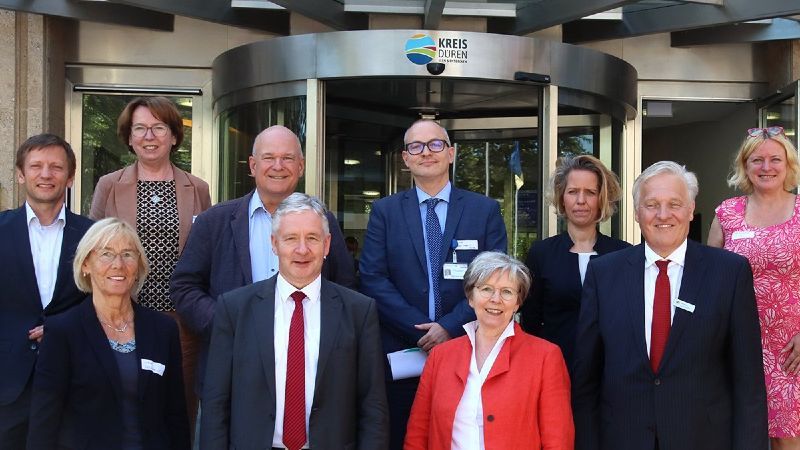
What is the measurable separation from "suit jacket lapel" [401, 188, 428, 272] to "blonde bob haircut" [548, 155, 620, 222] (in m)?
0.75

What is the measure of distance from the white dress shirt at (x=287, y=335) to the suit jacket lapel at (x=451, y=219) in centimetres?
87

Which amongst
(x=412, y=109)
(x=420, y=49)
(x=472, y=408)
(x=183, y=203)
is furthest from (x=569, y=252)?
(x=412, y=109)

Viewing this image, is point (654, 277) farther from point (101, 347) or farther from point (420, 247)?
point (101, 347)

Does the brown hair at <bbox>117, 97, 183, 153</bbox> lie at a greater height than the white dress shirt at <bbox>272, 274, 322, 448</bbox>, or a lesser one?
greater

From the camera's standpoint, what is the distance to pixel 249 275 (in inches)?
145

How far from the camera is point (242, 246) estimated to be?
3713 millimetres

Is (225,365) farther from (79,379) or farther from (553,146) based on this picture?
(553,146)

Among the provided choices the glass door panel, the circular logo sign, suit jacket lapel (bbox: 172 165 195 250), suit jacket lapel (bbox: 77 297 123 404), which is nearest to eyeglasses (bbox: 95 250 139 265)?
suit jacket lapel (bbox: 77 297 123 404)

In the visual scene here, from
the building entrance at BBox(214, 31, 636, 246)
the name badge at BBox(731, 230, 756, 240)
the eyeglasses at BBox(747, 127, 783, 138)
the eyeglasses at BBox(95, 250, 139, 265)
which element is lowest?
the eyeglasses at BBox(95, 250, 139, 265)

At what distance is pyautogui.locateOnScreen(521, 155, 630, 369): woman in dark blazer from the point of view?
3.86 meters

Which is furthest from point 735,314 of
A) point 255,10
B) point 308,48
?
point 255,10

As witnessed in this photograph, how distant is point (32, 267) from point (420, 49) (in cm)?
373

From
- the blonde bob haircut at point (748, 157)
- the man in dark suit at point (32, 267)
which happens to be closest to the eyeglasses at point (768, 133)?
the blonde bob haircut at point (748, 157)

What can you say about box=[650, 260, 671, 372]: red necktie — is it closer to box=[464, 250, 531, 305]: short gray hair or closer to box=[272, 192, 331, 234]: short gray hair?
box=[464, 250, 531, 305]: short gray hair
